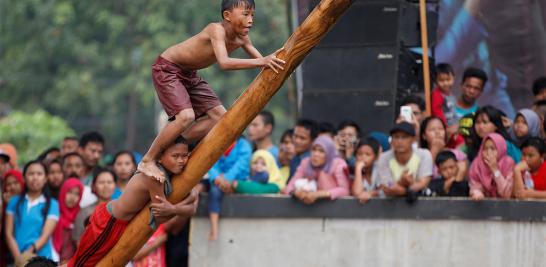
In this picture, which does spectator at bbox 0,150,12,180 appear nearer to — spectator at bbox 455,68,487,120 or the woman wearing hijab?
the woman wearing hijab

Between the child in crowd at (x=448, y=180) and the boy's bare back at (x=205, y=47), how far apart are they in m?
3.10

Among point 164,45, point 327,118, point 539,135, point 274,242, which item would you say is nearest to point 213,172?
point 274,242

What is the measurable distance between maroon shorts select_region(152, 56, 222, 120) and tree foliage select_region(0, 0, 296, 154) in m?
25.4

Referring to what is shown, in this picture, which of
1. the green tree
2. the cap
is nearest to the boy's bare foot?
the cap

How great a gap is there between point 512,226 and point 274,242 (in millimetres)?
2115

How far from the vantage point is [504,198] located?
11.1m

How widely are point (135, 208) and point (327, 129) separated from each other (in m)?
4.06

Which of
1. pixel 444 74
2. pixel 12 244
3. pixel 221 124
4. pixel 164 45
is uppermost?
pixel 164 45

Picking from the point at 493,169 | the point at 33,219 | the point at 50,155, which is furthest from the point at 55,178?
the point at 493,169

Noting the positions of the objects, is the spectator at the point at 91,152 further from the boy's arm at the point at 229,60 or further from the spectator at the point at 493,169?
the boy's arm at the point at 229,60

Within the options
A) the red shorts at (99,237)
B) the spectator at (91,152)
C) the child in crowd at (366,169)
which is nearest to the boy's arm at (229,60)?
the red shorts at (99,237)

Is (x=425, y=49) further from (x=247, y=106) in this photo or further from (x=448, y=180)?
(x=247, y=106)

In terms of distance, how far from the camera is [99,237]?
924cm

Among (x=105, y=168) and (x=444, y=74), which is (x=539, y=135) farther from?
(x=105, y=168)
